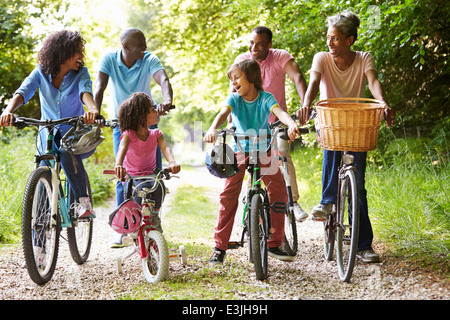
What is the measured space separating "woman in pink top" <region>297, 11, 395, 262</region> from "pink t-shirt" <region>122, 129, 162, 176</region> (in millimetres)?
1390

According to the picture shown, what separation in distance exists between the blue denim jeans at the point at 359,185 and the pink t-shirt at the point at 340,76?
534 millimetres

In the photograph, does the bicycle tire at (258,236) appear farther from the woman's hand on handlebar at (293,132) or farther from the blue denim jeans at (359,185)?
the blue denim jeans at (359,185)

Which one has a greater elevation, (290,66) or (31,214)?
(290,66)

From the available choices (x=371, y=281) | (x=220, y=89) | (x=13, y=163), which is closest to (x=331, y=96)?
(x=371, y=281)

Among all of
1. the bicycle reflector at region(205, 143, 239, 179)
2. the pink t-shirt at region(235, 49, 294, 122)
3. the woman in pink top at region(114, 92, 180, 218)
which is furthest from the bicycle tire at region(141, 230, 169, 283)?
the pink t-shirt at region(235, 49, 294, 122)

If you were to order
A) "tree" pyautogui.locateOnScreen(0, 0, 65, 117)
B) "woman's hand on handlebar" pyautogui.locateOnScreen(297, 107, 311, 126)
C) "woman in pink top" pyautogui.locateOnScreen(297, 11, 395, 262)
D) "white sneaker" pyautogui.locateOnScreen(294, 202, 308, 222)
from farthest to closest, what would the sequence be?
"tree" pyautogui.locateOnScreen(0, 0, 65, 117), "white sneaker" pyautogui.locateOnScreen(294, 202, 308, 222), "woman in pink top" pyautogui.locateOnScreen(297, 11, 395, 262), "woman's hand on handlebar" pyautogui.locateOnScreen(297, 107, 311, 126)

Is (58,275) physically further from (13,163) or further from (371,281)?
(13,163)

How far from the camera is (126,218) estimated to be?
410cm

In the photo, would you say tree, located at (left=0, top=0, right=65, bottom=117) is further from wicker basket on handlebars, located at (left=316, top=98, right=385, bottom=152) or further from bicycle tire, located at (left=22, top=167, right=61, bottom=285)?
wicker basket on handlebars, located at (left=316, top=98, right=385, bottom=152)

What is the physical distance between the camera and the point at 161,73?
514 centimetres

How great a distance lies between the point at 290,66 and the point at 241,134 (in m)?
1.21

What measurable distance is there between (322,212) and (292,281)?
72 cm

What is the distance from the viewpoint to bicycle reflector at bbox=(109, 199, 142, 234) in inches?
160

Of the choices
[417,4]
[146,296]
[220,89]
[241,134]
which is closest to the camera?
[146,296]
